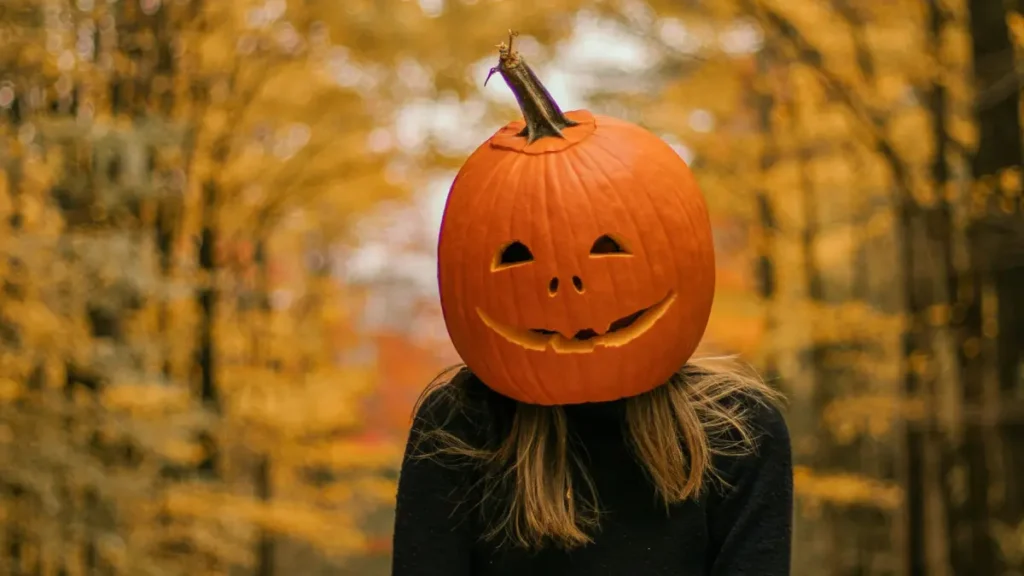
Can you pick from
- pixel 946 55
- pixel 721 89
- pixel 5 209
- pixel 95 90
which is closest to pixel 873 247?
pixel 721 89

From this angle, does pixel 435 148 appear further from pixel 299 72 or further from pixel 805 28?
pixel 805 28

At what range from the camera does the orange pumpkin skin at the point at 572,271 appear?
1.55m

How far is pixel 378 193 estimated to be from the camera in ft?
24.6

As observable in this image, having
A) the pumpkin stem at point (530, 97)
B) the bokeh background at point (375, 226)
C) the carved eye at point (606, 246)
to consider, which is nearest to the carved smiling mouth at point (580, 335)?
the carved eye at point (606, 246)

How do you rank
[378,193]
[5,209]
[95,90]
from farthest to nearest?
[378,193], [95,90], [5,209]

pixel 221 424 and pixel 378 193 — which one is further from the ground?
pixel 378 193

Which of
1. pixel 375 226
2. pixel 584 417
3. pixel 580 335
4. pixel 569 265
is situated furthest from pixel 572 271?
pixel 375 226

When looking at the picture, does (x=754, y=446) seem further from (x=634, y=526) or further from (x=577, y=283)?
(x=577, y=283)

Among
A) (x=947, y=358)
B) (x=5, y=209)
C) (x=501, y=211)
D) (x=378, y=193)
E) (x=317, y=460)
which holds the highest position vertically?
(x=378, y=193)

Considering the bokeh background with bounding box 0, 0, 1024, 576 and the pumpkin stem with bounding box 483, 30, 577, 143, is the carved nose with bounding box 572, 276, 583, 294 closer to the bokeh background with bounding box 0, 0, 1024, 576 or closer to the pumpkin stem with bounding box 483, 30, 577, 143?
the pumpkin stem with bounding box 483, 30, 577, 143

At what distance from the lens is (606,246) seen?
1.62 meters

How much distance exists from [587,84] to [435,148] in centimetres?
119

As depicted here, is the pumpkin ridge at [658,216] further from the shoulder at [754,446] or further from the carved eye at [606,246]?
the shoulder at [754,446]

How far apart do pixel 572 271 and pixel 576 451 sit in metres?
0.30
